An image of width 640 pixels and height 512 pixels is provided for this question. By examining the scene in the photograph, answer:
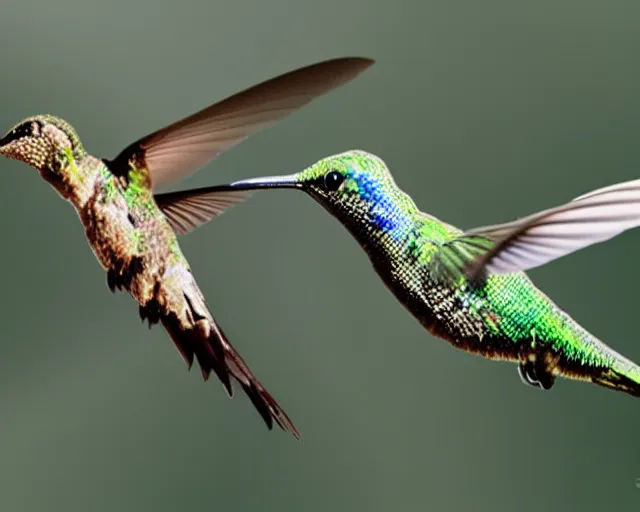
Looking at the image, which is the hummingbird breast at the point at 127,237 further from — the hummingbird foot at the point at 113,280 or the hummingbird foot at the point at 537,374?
the hummingbird foot at the point at 537,374

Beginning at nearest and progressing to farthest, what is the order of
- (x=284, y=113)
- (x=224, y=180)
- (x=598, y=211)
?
(x=598, y=211) < (x=284, y=113) < (x=224, y=180)

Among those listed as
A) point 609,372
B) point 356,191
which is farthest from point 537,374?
point 356,191

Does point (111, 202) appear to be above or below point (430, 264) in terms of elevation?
above

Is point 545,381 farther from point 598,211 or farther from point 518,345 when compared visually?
point 598,211

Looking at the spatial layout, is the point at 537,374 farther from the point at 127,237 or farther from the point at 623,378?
the point at 127,237

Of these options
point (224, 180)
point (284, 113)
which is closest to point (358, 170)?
point (284, 113)

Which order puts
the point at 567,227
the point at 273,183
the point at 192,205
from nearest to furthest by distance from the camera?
the point at 567,227 < the point at 273,183 < the point at 192,205


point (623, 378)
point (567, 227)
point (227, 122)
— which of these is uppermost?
point (227, 122)
